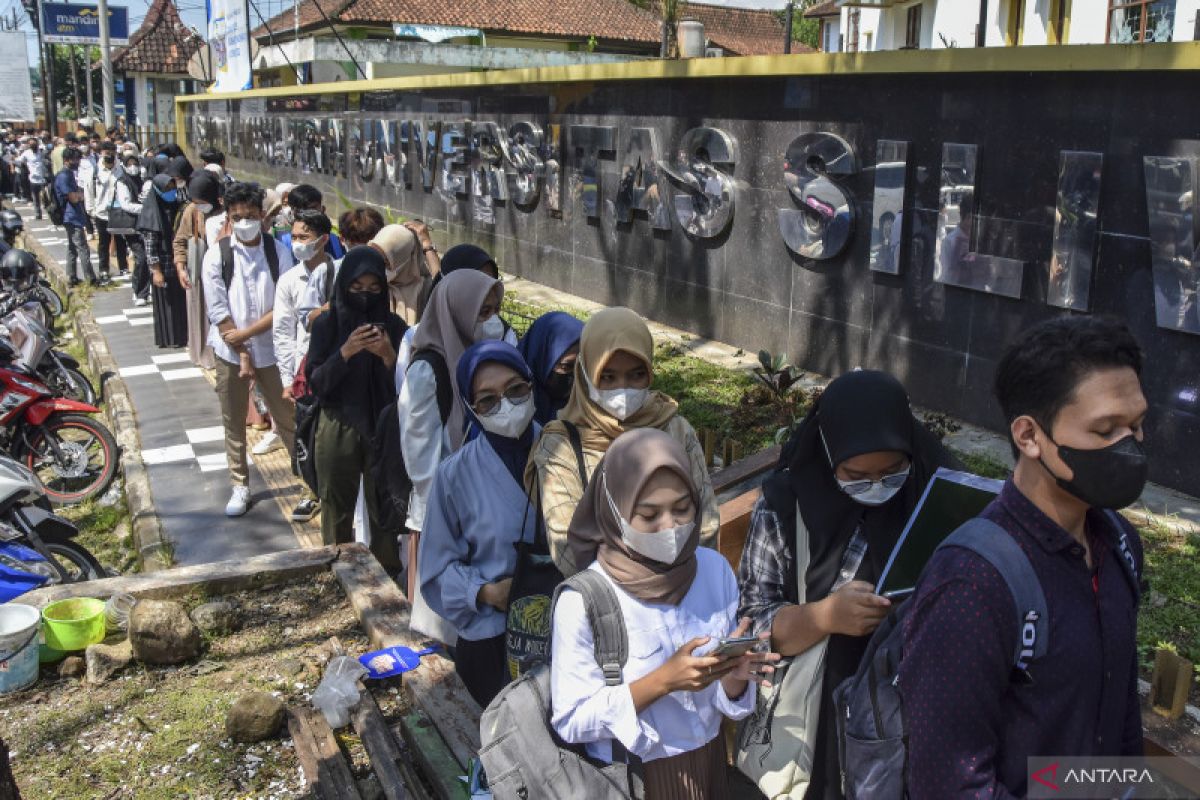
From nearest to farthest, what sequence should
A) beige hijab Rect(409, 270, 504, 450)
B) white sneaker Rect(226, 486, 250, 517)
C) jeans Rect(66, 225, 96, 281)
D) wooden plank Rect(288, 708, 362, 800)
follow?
wooden plank Rect(288, 708, 362, 800), beige hijab Rect(409, 270, 504, 450), white sneaker Rect(226, 486, 250, 517), jeans Rect(66, 225, 96, 281)

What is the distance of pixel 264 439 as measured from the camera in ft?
26.1

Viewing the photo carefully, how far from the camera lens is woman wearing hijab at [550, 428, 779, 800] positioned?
225cm

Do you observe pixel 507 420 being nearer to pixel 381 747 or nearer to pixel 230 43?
pixel 381 747

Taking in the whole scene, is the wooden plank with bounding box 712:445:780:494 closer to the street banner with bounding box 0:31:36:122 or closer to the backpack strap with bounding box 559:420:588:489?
the backpack strap with bounding box 559:420:588:489

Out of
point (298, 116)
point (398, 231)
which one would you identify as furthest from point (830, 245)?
point (298, 116)

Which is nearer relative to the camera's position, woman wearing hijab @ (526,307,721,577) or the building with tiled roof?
woman wearing hijab @ (526,307,721,577)

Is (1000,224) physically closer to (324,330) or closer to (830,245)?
(830,245)

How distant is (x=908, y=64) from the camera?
7094 mm

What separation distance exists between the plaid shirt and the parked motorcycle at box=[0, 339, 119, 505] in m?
5.84

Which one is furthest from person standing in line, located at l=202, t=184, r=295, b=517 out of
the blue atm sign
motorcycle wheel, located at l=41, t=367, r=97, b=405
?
the blue atm sign

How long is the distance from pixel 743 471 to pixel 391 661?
1.50 m

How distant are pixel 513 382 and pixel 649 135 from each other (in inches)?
278

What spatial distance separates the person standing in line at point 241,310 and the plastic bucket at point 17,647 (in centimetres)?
242

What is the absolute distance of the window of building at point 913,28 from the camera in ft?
93.6
